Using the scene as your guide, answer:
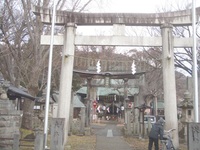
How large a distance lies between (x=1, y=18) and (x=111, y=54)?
20354 mm

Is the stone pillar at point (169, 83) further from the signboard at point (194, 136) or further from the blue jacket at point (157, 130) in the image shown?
the signboard at point (194, 136)

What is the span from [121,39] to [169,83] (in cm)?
292

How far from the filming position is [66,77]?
12.1 m

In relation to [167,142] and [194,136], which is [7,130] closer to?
[167,142]

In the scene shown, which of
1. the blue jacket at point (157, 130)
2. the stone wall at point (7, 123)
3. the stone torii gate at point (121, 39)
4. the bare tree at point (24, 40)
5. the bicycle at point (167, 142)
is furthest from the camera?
the bare tree at point (24, 40)

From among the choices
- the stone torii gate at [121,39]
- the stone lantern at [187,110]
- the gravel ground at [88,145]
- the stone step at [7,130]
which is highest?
the stone torii gate at [121,39]

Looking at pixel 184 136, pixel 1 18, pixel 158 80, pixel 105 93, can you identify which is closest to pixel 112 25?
pixel 1 18

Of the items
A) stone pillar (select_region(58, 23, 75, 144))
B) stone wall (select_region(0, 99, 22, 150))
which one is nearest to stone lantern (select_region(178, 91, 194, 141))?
stone pillar (select_region(58, 23, 75, 144))

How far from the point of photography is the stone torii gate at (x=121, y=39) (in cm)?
1183

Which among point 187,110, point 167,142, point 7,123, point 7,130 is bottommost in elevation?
point 167,142

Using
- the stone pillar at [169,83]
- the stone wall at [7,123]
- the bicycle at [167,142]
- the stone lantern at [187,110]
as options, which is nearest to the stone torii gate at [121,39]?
the stone pillar at [169,83]

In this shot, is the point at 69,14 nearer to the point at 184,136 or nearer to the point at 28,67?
the point at 28,67

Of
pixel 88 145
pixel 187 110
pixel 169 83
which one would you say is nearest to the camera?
pixel 169 83

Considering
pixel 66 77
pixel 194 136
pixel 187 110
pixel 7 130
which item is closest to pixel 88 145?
pixel 66 77
